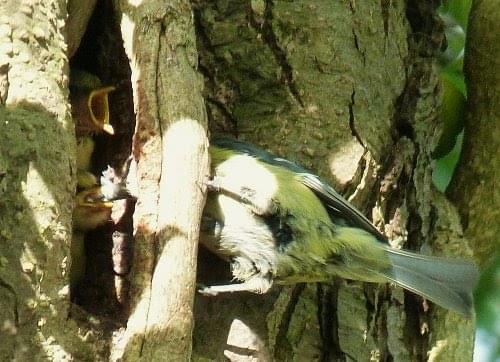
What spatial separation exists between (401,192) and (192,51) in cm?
96

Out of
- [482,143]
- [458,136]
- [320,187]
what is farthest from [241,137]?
[458,136]

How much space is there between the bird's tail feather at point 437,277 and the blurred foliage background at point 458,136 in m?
0.72

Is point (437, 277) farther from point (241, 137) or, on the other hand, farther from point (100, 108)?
point (100, 108)

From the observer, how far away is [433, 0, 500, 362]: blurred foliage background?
3.70m

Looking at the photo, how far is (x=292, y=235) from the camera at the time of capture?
289 centimetres

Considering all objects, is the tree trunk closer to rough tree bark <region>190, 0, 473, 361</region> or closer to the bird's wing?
rough tree bark <region>190, 0, 473, 361</region>

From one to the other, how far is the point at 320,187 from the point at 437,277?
0.47 m

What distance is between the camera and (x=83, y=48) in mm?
3297

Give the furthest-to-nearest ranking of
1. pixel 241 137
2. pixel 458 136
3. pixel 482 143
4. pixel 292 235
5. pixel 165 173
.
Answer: pixel 458 136, pixel 482 143, pixel 241 137, pixel 292 235, pixel 165 173

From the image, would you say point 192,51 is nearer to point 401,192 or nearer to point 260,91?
point 260,91

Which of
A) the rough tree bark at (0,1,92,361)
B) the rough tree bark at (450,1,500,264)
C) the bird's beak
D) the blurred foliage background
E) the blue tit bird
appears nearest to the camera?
the rough tree bark at (0,1,92,361)

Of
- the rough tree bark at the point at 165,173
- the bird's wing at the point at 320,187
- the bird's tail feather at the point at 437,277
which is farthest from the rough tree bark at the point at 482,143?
the rough tree bark at the point at 165,173

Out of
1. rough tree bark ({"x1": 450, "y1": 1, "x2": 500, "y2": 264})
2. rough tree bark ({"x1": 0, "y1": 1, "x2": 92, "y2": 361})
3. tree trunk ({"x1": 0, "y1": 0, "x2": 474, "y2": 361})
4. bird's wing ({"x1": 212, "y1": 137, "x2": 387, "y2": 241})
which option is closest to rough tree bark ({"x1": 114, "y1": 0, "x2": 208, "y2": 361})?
tree trunk ({"x1": 0, "y1": 0, "x2": 474, "y2": 361})

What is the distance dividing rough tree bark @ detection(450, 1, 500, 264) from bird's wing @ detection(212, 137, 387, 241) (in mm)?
642
